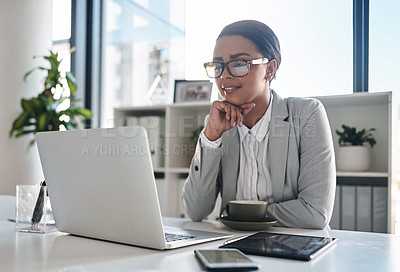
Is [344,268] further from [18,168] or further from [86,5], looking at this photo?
[86,5]

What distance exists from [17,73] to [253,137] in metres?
2.35

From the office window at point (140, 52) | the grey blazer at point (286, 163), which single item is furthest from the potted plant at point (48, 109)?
the grey blazer at point (286, 163)

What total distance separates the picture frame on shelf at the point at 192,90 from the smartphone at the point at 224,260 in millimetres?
2110

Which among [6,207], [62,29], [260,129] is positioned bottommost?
[6,207]

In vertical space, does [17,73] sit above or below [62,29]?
below

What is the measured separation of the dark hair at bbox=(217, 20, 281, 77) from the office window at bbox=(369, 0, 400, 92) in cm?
123

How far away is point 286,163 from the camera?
1569mm

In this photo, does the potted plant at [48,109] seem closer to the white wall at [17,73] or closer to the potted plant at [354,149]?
the white wall at [17,73]

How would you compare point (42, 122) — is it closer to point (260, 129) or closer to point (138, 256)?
point (260, 129)

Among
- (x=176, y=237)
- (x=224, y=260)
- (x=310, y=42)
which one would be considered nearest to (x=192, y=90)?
(x=310, y=42)

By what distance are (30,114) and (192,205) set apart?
2085mm

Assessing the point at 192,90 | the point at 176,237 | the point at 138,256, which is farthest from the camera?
the point at 192,90

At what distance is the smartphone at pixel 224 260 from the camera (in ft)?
2.42

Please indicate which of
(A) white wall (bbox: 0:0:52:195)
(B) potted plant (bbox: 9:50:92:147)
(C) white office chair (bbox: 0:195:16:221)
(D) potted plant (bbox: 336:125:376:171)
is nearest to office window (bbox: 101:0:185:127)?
(B) potted plant (bbox: 9:50:92:147)
